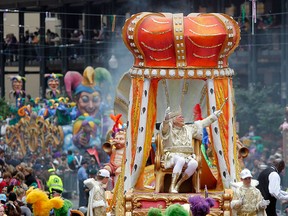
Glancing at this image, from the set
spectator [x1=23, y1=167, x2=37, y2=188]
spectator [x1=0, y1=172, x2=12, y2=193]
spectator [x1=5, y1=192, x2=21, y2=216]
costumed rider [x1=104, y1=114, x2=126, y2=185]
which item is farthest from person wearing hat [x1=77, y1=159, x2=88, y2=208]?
spectator [x1=5, y1=192, x2=21, y2=216]

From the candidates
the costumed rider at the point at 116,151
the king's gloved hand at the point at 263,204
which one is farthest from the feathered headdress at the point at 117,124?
the king's gloved hand at the point at 263,204

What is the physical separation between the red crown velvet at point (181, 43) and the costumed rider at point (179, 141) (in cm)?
70

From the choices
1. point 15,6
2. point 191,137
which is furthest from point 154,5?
point 191,137

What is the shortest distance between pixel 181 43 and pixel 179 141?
1428mm

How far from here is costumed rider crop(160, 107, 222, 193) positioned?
2930cm

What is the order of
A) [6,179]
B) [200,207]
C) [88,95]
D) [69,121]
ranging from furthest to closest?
[69,121]
[88,95]
[6,179]
[200,207]

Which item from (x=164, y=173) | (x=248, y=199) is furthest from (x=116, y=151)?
(x=248, y=199)

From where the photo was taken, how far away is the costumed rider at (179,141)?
29.3 m

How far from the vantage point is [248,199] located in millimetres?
28266

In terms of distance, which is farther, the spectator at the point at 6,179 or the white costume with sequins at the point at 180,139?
the spectator at the point at 6,179

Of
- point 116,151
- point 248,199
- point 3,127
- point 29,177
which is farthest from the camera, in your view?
point 3,127

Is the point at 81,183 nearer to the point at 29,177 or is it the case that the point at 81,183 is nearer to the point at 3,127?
the point at 29,177

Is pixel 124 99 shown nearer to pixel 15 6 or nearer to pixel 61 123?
pixel 61 123

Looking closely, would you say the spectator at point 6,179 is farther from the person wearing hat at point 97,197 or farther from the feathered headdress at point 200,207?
the feathered headdress at point 200,207
